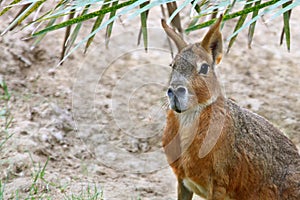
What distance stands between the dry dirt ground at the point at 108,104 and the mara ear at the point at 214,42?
4.72 ft

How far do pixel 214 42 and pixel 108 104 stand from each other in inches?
89.1

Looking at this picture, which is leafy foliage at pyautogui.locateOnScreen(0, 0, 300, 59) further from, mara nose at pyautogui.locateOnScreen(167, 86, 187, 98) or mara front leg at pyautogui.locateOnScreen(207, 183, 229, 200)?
mara front leg at pyautogui.locateOnScreen(207, 183, 229, 200)

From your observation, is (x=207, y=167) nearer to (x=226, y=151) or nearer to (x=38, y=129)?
(x=226, y=151)

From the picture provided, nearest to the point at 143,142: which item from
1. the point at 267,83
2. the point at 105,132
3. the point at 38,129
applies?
the point at 105,132

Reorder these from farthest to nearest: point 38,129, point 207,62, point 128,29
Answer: point 128,29 < point 38,129 < point 207,62

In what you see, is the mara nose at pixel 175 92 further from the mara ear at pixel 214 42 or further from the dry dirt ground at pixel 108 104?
the dry dirt ground at pixel 108 104

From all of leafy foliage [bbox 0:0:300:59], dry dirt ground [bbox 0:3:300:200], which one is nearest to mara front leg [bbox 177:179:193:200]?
dry dirt ground [bbox 0:3:300:200]

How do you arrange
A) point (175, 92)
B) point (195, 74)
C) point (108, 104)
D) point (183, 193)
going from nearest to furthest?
point (175, 92)
point (195, 74)
point (183, 193)
point (108, 104)

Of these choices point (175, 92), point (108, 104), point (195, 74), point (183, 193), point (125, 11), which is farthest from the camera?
point (108, 104)

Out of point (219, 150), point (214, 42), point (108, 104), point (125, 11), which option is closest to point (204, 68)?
point (214, 42)

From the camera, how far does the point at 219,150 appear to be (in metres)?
4.26

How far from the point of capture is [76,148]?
5707 millimetres

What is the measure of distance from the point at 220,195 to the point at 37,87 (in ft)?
8.47

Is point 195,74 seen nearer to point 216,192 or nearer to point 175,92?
point 175,92
